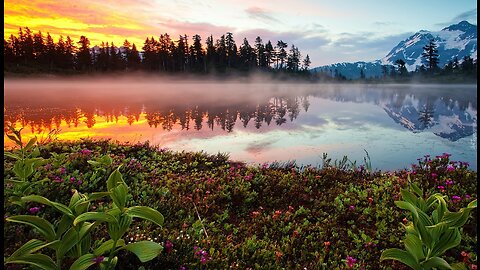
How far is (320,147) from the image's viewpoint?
1420cm

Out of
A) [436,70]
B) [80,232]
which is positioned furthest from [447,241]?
[436,70]

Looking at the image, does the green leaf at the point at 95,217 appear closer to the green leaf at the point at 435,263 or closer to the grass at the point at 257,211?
the grass at the point at 257,211

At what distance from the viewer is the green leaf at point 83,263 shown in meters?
3.09

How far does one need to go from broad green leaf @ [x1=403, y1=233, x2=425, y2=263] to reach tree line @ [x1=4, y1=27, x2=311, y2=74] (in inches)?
4277

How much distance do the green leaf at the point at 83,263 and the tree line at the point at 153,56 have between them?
106779 mm

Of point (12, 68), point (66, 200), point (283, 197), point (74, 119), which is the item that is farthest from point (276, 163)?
point (12, 68)

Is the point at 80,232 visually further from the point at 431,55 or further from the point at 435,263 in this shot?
the point at 431,55

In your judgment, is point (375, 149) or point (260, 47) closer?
point (375, 149)

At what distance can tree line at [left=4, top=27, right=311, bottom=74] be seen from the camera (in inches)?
Answer: 3784

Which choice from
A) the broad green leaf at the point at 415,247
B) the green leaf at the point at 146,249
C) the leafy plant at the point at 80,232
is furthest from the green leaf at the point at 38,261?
the broad green leaf at the point at 415,247

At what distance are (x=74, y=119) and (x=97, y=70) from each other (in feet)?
317

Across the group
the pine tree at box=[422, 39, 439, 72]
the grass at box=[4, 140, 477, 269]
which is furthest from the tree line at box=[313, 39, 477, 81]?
the grass at box=[4, 140, 477, 269]

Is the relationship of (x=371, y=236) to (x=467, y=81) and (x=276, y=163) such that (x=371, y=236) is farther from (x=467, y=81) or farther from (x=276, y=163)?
(x=467, y=81)

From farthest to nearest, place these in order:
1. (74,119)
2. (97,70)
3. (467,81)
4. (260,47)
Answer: (260,47)
(97,70)
(467,81)
(74,119)
